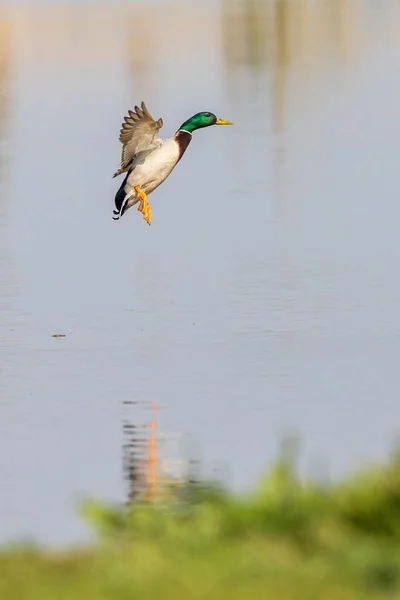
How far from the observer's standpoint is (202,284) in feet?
53.2

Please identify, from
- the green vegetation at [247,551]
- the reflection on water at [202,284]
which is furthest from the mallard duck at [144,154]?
the green vegetation at [247,551]

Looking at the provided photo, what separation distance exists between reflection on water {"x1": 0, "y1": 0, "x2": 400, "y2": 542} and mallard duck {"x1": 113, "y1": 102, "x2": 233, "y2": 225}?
856 mm

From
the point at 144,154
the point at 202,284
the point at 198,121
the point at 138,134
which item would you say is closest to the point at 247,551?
the point at 138,134

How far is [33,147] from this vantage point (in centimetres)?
2780

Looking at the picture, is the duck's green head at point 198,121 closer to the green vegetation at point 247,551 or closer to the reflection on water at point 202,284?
the reflection on water at point 202,284

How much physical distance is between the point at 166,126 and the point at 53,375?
15535 mm

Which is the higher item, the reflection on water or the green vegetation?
the green vegetation

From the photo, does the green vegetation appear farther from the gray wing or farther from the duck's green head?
the duck's green head

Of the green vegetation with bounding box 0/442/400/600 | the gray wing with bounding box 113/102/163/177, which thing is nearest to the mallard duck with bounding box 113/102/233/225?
the gray wing with bounding box 113/102/163/177

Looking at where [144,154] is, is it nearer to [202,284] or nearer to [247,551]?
[202,284]

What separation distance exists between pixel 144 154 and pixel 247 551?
9.98 meters

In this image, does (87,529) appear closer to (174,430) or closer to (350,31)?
(174,430)

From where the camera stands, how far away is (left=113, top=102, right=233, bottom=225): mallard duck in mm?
15547

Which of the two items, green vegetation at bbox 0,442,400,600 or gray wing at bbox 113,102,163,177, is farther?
gray wing at bbox 113,102,163,177
